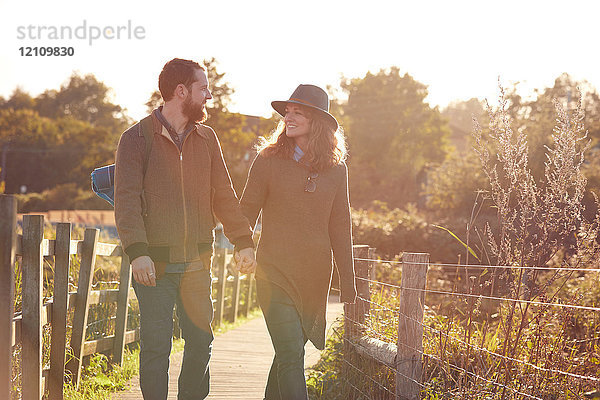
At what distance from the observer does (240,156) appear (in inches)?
1257

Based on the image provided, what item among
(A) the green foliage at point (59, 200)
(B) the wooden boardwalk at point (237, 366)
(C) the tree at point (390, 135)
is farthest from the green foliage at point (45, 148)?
(B) the wooden boardwalk at point (237, 366)

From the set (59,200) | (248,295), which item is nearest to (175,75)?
(248,295)

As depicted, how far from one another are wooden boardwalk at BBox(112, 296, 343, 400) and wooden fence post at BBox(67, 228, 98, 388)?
406mm

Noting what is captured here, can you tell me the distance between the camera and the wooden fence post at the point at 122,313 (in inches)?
271

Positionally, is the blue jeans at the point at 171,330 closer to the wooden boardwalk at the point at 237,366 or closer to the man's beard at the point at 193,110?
the man's beard at the point at 193,110

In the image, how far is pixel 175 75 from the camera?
3922mm

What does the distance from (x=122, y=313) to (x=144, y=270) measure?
3539 mm

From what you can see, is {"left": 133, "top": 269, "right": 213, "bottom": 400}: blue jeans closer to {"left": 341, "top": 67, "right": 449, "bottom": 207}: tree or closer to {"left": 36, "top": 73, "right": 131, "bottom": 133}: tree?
{"left": 341, "top": 67, "right": 449, "bottom": 207}: tree

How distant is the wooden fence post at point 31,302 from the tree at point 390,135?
4194 centimetres

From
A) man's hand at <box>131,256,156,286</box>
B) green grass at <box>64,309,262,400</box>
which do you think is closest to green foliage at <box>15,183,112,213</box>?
green grass at <box>64,309,262,400</box>

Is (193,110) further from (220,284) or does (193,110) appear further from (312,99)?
(220,284)

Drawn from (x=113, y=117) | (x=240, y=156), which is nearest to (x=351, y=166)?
(x=240, y=156)

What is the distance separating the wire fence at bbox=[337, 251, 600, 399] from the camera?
4238mm

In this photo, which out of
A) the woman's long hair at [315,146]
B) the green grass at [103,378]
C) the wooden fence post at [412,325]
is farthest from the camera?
the green grass at [103,378]
